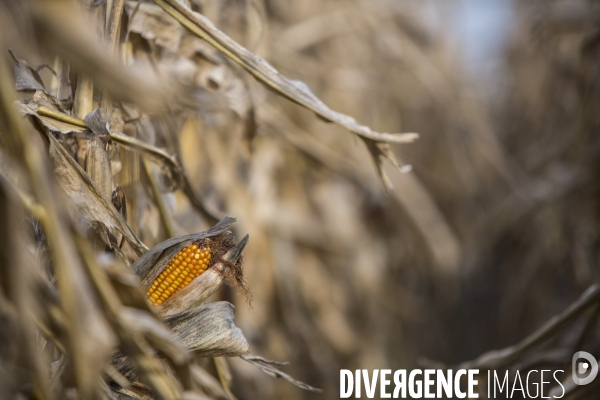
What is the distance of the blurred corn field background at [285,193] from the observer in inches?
14.5

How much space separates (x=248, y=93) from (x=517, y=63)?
7.94 ft

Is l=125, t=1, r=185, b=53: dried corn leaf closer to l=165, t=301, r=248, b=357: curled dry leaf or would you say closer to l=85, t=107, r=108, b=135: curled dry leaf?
l=85, t=107, r=108, b=135: curled dry leaf

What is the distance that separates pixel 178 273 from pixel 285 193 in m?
1.22

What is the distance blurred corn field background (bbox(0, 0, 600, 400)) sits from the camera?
1.21 ft

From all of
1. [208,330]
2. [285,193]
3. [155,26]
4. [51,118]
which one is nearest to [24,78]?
[51,118]

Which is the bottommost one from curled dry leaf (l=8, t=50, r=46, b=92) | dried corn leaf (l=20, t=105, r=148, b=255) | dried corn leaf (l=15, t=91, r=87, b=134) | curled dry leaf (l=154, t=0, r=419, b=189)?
dried corn leaf (l=20, t=105, r=148, b=255)

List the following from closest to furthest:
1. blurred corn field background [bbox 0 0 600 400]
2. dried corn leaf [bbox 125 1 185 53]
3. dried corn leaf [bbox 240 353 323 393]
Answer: blurred corn field background [bbox 0 0 600 400] < dried corn leaf [bbox 240 353 323 393] < dried corn leaf [bbox 125 1 185 53]

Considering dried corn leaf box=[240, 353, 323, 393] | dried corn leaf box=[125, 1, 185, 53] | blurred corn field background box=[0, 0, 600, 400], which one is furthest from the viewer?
dried corn leaf box=[125, 1, 185, 53]

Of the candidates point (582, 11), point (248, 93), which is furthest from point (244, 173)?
point (582, 11)

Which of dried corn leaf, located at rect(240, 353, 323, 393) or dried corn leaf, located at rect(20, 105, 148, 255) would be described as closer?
dried corn leaf, located at rect(20, 105, 148, 255)

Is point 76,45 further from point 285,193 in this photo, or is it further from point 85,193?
point 285,193

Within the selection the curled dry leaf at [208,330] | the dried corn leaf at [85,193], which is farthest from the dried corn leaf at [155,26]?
the curled dry leaf at [208,330]

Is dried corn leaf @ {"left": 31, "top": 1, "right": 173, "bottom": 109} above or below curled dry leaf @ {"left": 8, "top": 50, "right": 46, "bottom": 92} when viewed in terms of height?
below

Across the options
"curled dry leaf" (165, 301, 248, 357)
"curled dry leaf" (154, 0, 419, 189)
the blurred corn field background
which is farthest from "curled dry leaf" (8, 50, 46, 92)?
"curled dry leaf" (165, 301, 248, 357)
